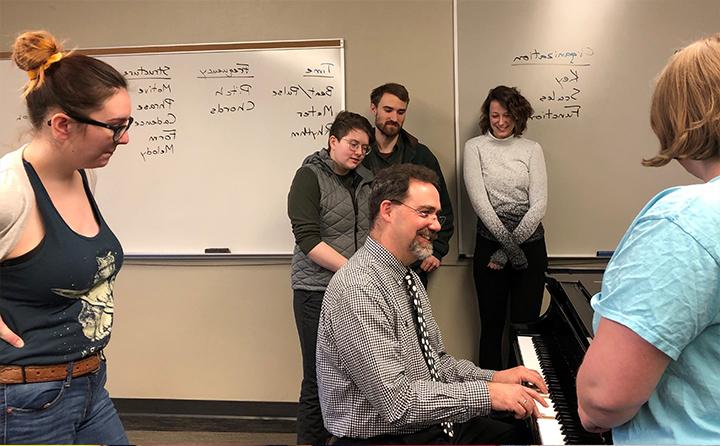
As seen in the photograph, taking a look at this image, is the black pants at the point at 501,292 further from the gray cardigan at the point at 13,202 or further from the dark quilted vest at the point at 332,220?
the gray cardigan at the point at 13,202

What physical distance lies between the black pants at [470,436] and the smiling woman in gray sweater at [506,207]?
3.63 ft

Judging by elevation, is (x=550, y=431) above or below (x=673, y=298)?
below

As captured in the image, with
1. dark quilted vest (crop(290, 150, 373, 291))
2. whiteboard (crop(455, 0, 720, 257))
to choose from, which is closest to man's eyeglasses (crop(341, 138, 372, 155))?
dark quilted vest (crop(290, 150, 373, 291))

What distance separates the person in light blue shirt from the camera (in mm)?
693

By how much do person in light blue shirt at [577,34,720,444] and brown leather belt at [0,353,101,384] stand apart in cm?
94

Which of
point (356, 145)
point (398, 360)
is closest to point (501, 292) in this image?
point (356, 145)

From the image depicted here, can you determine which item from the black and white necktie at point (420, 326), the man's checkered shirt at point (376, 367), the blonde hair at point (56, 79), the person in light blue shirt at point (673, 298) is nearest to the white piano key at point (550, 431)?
the man's checkered shirt at point (376, 367)

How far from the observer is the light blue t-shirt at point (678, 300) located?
2.26ft

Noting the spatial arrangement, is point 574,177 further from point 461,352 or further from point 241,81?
point 241,81

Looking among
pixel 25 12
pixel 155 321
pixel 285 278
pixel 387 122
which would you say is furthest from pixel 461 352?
pixel 25 12

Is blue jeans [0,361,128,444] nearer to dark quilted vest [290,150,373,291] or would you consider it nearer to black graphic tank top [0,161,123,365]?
black graphic tank top [0,161,123,365]

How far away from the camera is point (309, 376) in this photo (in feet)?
7.34

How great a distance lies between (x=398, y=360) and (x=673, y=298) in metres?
0.74

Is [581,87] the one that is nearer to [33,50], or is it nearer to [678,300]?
[678,300]
